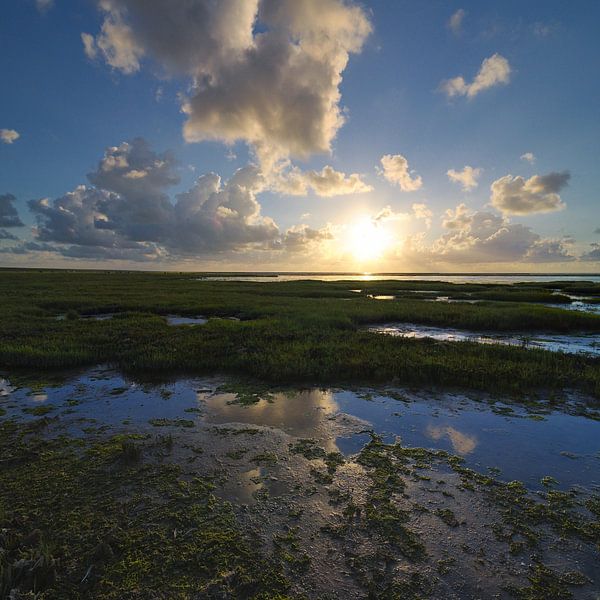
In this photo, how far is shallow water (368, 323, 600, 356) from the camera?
1855 centimetres

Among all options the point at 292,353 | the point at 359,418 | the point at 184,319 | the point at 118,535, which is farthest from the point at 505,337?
the point at 184,319

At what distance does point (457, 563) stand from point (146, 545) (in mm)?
4213

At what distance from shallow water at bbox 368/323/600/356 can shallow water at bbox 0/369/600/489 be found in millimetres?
9289

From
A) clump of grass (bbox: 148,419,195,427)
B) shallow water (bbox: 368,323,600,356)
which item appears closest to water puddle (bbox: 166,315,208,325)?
shallow water (bbox: 368,323,600,356)

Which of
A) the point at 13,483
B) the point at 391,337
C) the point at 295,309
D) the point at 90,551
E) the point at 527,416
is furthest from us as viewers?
the point at 295,309

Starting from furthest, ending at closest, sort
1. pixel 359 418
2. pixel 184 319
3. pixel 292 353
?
pixel 184 319, pixel 292 353, pixel 359 418

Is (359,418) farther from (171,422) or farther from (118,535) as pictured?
(118,535)

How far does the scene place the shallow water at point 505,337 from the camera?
60.8 feet

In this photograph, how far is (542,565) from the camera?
4.54 m

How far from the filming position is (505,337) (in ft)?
69.3

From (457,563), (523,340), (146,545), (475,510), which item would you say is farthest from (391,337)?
(146,545)

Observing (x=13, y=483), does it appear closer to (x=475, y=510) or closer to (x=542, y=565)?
(x=475, y=510)

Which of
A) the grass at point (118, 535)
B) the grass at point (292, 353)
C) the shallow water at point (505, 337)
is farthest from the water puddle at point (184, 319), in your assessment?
the grass at point (118, 535)

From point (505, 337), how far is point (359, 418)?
16.3 metres
